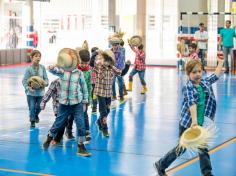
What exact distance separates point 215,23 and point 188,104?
74.7 ft

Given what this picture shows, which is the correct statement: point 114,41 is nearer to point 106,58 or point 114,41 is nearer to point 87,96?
point 106,58

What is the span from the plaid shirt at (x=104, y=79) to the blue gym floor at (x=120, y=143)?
0.89m

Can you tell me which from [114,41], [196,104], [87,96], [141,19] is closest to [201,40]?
[141,19]

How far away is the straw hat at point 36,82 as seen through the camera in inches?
480

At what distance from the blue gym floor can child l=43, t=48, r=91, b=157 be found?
0.63 meters

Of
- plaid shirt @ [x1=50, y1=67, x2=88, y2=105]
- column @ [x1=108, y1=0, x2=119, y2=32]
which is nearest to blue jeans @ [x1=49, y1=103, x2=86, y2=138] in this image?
plaid shirt @ [x1=50, y1=67, x2=88, y2=105]

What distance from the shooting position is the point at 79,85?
995cm

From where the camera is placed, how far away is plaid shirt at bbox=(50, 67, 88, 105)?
9.84 meters

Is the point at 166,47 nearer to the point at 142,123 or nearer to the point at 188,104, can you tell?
the point at 142,123

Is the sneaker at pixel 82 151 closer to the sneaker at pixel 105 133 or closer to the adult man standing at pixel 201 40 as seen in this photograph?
the sneaker at pixel 105 133

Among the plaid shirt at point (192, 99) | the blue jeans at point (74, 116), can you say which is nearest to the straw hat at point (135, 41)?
the blue jeans at point (74, 116)

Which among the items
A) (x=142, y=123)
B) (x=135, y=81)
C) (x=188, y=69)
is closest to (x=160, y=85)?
(x=135, y=81)

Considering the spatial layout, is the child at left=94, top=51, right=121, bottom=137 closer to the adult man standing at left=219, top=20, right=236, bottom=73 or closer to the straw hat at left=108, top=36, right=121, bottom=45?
the straw hat at left=108, top=36, right=121, bottom=45

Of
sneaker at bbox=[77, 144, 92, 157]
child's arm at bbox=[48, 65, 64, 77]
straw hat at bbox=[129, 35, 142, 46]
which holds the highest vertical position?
straw hat at bbox=[129, 35, 142, 46]
